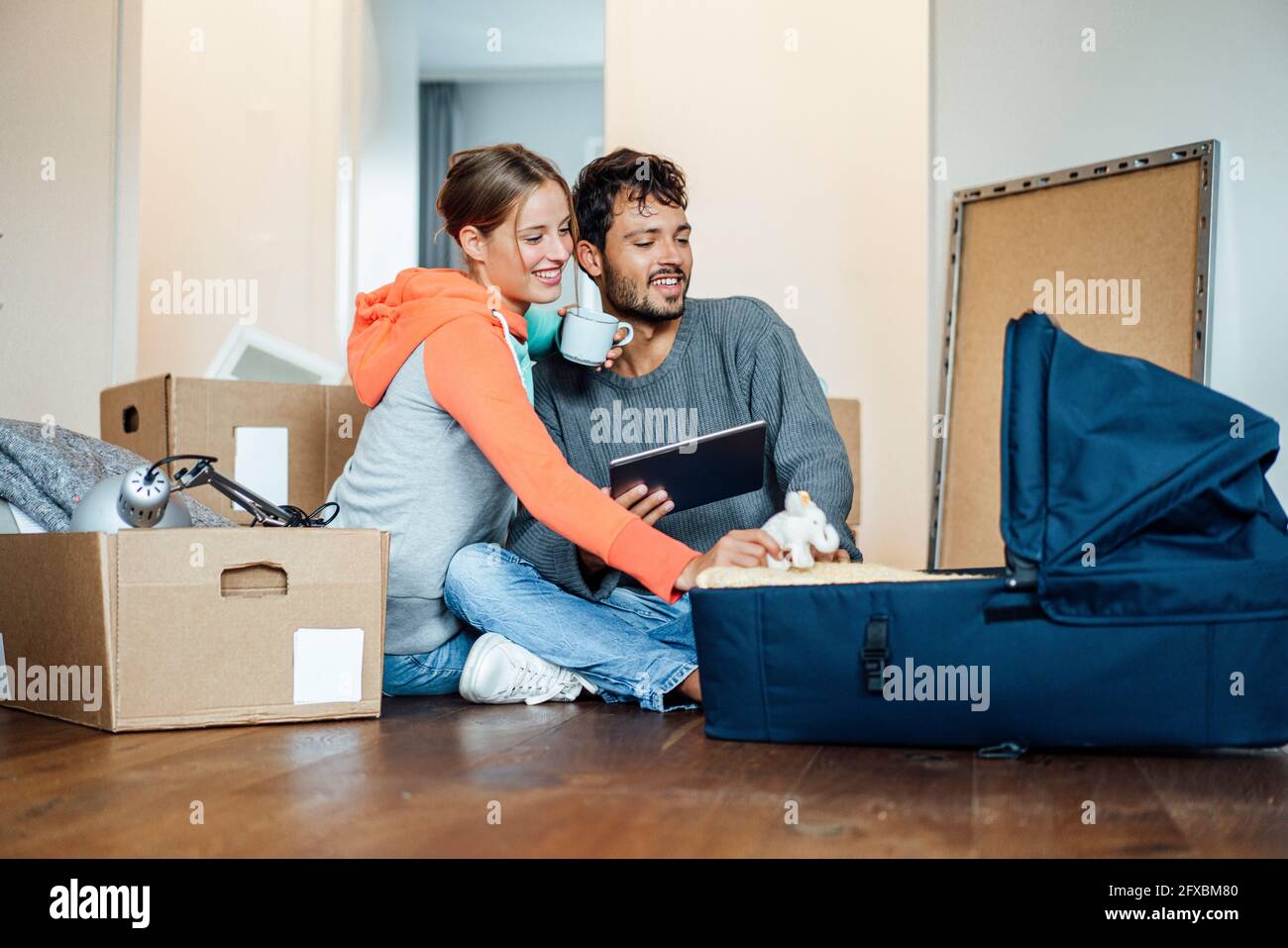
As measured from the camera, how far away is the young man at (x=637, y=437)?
1879 mm

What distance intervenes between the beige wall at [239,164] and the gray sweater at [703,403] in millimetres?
2621

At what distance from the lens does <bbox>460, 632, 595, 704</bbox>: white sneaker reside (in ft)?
6.19

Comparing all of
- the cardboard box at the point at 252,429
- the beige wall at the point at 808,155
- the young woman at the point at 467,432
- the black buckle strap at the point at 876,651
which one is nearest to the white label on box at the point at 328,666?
the young woman at the point at 467,432

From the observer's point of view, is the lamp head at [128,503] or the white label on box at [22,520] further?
the white label on box at [22,520]

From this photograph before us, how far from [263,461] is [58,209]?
5.07 feet

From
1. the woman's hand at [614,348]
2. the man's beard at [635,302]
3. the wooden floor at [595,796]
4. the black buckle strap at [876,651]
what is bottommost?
the wooden floor at [595,796]

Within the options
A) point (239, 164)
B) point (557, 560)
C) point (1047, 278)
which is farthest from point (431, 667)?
point (239, 164)

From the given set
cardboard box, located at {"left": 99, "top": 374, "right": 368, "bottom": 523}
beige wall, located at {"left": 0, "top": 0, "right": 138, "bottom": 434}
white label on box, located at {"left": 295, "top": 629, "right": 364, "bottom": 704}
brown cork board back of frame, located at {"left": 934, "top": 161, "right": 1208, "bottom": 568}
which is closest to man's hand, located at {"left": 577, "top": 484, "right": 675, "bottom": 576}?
white label on box, located at {"left": 295, "top": 629, "right": 364, "bottom": 704}

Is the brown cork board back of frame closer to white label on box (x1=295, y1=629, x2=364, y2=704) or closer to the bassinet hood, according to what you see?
the bassinet hood

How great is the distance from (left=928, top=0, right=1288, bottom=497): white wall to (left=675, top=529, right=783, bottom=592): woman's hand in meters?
1.69

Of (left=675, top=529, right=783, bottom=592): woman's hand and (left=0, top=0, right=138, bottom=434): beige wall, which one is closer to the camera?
(left=675, top=529, right=783, bottom=592): woman's hand

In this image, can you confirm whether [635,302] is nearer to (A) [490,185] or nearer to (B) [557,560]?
(A) [490,185]

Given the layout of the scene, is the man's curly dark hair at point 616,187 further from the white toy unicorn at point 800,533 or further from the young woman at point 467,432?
the white toy unicorn at point 800,533

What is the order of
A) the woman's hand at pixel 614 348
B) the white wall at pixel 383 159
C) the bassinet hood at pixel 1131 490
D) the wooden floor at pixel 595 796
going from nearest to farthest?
the wooden floor at pixel 595 796
the bassinet hood at pixel 1131 490
the woman's hand at pixel 614 348
the white wall at pixel 383 159
